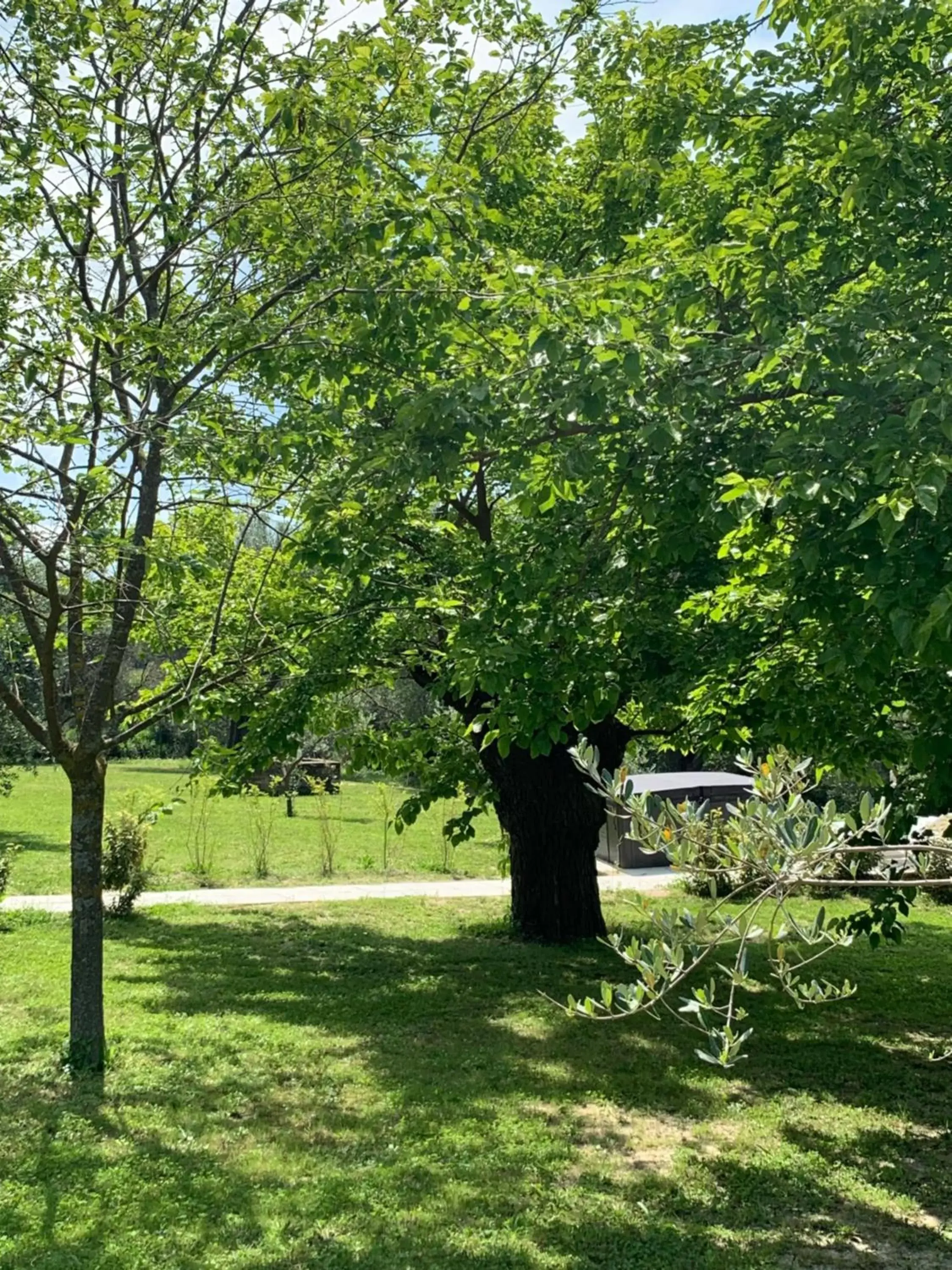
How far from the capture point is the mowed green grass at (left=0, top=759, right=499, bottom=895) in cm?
1590

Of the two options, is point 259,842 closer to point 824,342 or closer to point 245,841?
point 245,841

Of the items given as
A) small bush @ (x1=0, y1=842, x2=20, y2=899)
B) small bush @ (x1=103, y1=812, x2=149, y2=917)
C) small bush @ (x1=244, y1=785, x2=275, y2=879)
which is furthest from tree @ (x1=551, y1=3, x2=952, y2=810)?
small bush @ (x1=103, y1=812, x2=149, y2=917)

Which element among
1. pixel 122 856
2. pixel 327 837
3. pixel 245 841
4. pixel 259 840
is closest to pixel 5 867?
pixel 122 856

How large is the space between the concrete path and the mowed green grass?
522 mm

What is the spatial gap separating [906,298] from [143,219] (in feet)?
12.4

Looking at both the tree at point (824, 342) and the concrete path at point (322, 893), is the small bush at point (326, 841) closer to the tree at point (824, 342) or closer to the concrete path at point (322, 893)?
the concrete path at point (322, 893)

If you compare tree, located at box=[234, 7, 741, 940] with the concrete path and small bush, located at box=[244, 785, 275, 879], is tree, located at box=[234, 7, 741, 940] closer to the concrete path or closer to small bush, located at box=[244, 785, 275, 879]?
the concrete path

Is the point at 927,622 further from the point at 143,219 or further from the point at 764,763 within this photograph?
the point at 143,219

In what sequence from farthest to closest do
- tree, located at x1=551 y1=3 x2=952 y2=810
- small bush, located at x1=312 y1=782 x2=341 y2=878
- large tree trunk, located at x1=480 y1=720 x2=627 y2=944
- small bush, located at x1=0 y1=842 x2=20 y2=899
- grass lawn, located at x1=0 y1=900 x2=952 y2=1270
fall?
small bush, located at x1=312 y1=782 x2=341 y2=878
small bush, located at x1=0 y1=842 x2=20 y2=899
large tree trunk, located at x1=480 y1=720 x2=627 y2=944
grass lawn, located at x1=0 y1=900 x2=952 y2=1270
tree, located at x1=551 y1=3 x2=952 y2=810

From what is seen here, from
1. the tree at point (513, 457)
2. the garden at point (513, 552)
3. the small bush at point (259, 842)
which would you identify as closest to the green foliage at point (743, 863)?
the garden at point (513, 552)

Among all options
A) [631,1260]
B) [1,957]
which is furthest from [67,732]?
[631,1260]

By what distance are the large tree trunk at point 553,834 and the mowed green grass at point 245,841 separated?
359cm

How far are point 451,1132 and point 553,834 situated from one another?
5550mm

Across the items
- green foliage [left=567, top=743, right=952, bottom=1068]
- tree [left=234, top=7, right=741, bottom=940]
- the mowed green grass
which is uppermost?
tree [left=234, top=7, right=741, bottom=940]
